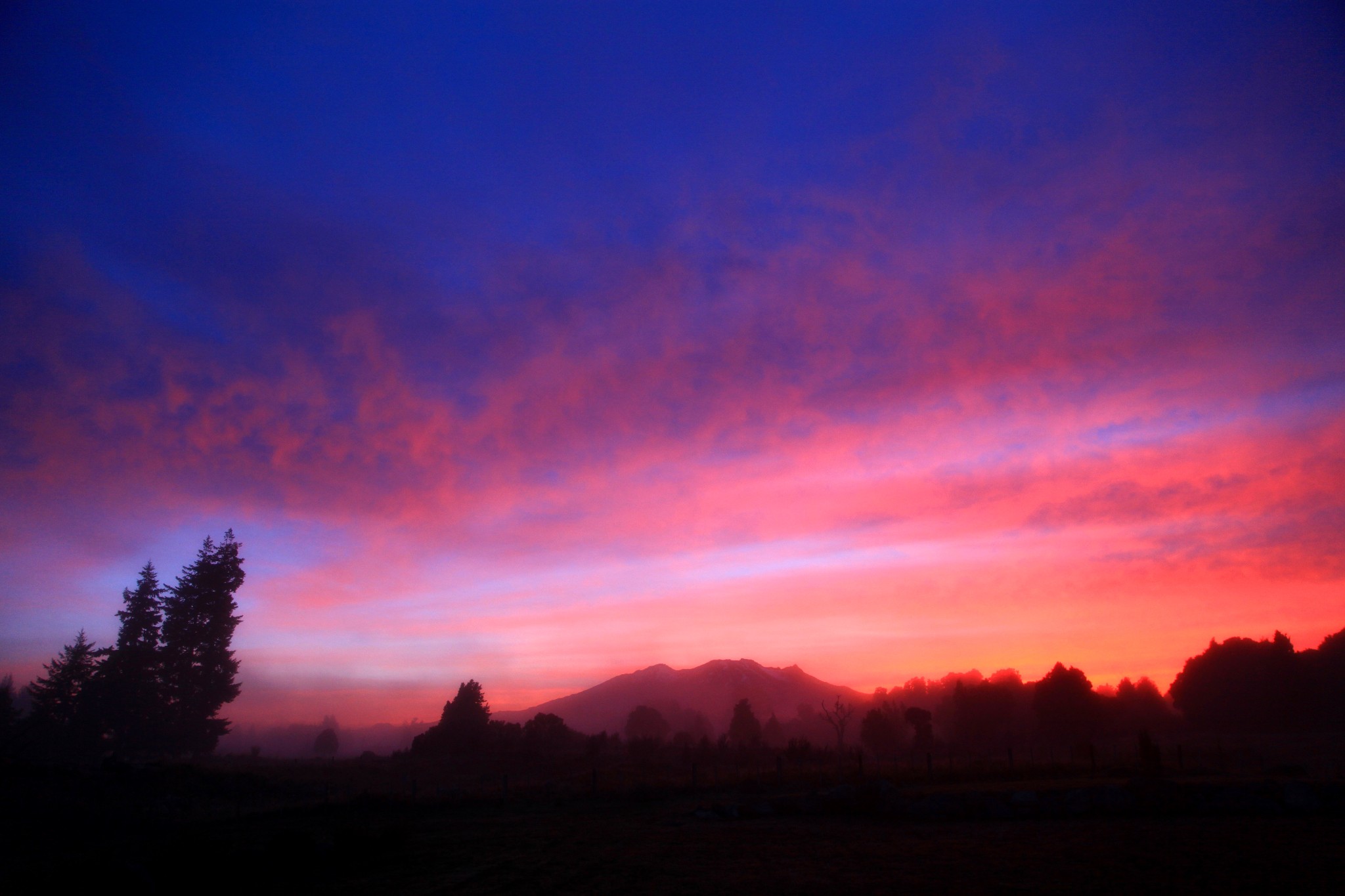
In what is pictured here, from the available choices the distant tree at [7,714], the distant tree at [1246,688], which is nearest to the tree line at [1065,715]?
the distant tree at [1246,688]

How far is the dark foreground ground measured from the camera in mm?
11992

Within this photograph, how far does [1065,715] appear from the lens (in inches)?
2621

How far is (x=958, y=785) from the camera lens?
88.4ft

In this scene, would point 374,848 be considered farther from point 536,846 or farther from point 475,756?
point 475,756

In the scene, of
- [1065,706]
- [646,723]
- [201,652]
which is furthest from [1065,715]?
[201,652]

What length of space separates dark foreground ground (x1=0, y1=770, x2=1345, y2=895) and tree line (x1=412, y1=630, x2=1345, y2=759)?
107 ft

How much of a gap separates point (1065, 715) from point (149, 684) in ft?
287

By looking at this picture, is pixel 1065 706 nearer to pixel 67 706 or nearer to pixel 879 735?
pixel 879 735

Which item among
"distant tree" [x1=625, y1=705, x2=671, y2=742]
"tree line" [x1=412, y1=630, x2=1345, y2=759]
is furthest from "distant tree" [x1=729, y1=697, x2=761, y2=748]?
"distant tree" [x1=625, y1=705, x2=671, y2=742]

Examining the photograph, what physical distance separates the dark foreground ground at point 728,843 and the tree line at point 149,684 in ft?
91.0

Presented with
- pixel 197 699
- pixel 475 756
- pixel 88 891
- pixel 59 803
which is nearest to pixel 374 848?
pixel 88 891

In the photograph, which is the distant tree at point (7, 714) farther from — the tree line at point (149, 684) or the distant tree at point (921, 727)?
the distant tree at point (921, 727)

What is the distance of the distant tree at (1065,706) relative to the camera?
66.1 meters

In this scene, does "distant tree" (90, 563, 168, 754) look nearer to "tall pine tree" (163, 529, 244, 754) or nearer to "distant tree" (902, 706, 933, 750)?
"tall pine tree" (163, 529, 244, 754)
